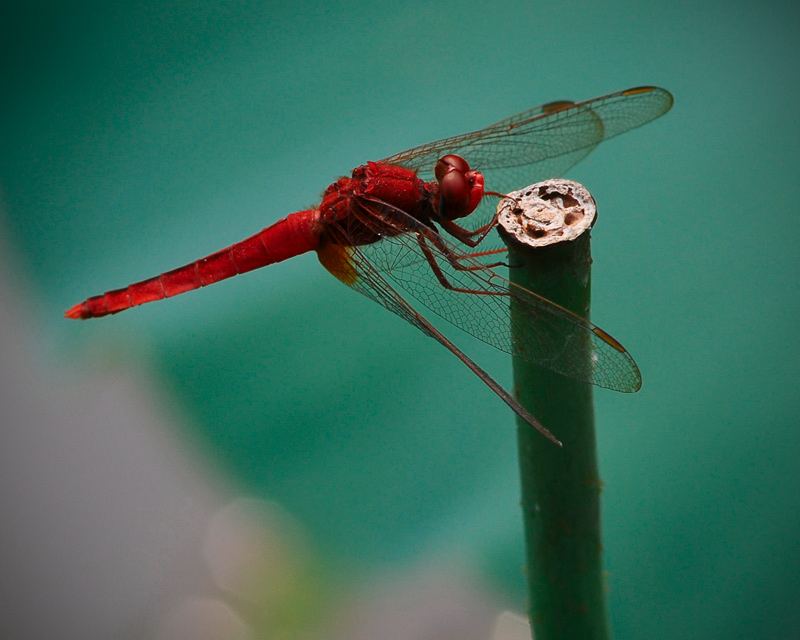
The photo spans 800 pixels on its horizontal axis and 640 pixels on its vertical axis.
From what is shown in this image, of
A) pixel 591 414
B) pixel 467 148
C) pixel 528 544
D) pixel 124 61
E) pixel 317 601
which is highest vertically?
pixel 124 61

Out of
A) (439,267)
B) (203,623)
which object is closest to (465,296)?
(439,267)

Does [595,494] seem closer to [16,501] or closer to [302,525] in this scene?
[302,525]

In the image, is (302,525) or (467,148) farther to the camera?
(302,525)

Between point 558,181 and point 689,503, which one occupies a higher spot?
point 558,181

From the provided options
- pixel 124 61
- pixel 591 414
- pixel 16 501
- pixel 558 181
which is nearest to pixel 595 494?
pixel 591 414

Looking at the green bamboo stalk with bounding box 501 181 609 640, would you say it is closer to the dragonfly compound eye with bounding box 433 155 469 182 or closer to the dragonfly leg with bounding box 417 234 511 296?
the dragonfly leg with bounding box 417 234 511 296

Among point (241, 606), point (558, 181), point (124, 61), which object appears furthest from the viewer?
point (124, 61)

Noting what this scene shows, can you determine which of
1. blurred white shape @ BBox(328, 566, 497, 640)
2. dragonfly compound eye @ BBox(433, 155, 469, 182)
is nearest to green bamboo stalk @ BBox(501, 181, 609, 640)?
dragonfly compound eye @ BBox(433, 155, 469, 182)

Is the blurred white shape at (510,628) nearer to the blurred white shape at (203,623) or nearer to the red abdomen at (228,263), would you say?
the blurred white shape at (203,623)
